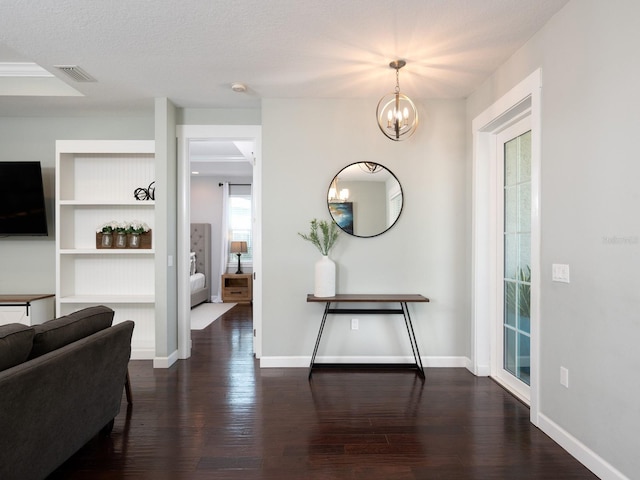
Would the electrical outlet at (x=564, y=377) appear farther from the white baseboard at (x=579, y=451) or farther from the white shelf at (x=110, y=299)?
the white shelf at (x=110, y=299)

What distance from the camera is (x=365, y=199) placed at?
12.3ft

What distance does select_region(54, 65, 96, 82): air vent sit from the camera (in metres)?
3.08

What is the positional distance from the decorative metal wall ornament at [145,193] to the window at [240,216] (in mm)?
4145

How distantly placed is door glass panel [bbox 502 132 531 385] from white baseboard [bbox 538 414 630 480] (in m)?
0.60

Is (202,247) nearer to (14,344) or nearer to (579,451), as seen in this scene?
(14,344)

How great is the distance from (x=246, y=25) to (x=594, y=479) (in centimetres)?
326

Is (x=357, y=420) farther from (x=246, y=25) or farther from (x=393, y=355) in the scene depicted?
(x=246, y=25)

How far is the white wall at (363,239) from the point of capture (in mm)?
3762

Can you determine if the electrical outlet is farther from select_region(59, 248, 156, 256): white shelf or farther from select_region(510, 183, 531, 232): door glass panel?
select_region(59, 248, 156, 256): white shelf

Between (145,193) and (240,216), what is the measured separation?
4.23 meters

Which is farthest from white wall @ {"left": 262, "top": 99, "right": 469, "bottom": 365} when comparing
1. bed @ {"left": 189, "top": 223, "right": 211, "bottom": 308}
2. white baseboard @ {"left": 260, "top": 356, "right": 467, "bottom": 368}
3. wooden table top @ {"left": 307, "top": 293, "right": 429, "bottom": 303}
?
bed @ {"left": 189, "top": 223, "right": 211, "bottom": 308}

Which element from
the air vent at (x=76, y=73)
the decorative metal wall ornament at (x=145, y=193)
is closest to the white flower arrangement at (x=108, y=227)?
the decorative metal wall ornament at (x=145, y=193)

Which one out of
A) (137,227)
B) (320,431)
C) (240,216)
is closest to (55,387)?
(320,431)

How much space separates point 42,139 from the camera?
427 centimetres
